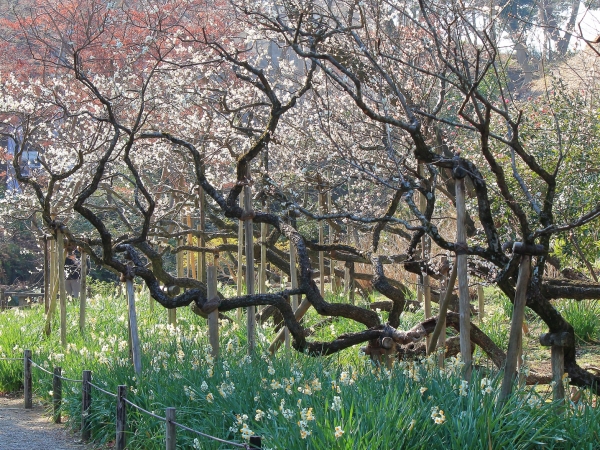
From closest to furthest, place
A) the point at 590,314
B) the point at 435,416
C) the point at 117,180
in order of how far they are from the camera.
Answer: the point at 435,416 → the point at 590,314 → the point at 117,180

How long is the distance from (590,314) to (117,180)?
11.0m

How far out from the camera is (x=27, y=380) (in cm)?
876

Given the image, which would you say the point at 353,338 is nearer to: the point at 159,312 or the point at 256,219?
the point at 256,219

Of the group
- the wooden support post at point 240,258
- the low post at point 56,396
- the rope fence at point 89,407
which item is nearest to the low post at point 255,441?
the rope fence at point 89,407

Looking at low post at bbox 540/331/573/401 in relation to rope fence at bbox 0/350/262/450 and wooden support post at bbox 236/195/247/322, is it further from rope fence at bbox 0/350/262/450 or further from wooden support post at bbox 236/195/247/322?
wooden support post at bbox 236/195/247/322

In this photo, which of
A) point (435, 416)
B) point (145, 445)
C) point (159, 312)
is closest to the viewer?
point (435, 416)

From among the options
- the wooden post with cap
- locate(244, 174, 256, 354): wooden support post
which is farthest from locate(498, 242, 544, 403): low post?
locate(244, 174, 256, 354): wooden support post

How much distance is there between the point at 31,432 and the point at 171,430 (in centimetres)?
344

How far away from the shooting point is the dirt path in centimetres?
694

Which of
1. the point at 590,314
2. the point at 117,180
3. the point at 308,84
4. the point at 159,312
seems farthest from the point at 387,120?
the point at 117,180

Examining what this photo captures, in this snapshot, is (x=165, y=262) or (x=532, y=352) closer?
(x=532, y=352)

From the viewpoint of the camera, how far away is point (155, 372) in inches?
257

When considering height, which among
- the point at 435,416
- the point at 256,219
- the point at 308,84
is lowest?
the point at 435,416

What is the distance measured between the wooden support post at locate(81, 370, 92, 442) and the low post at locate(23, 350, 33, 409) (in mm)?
2056
